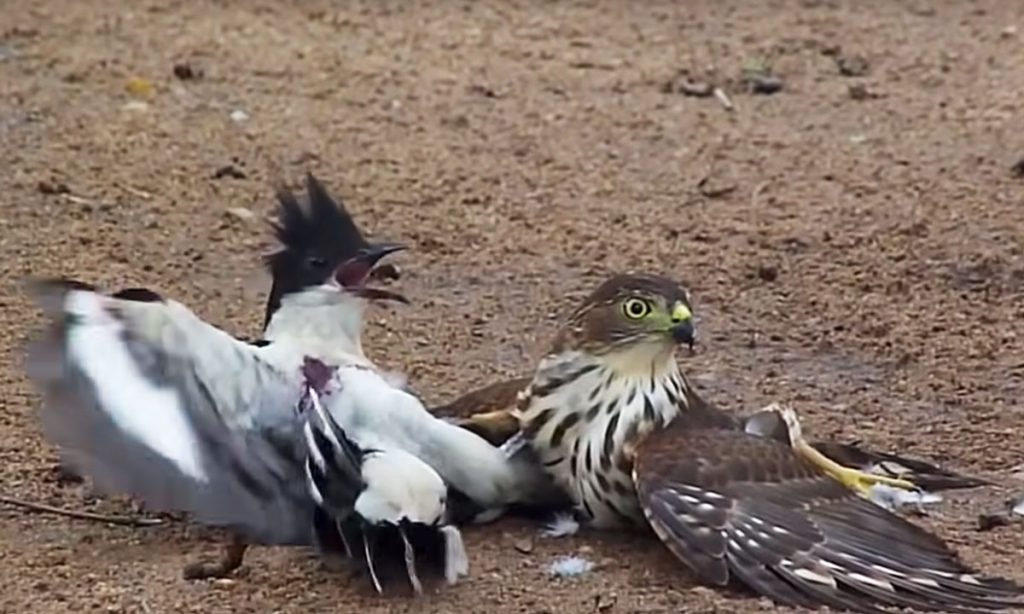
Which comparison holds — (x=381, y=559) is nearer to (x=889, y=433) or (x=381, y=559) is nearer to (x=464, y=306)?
(x=889, y=433)

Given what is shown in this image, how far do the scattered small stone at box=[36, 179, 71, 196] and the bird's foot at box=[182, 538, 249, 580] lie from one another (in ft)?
11.8

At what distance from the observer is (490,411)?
6.54m

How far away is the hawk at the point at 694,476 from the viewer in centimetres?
561

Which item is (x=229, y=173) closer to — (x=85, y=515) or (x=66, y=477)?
(x=66, y=477)

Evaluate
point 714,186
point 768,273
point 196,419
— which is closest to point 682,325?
point 196,419

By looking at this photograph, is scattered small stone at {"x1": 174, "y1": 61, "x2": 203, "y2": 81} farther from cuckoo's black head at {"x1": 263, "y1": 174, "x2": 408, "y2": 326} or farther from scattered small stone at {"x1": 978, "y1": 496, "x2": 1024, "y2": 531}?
scattered small stone at {"x1": 978, "y1": 496, "x2": 1024, "y2": 531}

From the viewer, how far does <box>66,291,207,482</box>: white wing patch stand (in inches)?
A: 228

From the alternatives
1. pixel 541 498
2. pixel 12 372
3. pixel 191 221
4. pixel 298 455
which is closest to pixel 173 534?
pixel 298 455

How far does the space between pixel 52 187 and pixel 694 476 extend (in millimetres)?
4002

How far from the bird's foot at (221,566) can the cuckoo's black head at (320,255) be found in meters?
0.95

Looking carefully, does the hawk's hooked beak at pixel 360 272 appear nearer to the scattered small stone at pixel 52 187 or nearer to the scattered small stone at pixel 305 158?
the scattered small stone at pixel 52 187

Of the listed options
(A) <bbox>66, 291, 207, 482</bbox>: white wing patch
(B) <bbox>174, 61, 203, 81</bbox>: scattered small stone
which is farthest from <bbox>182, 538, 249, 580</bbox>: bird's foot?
(B) <bbox>174, 61, 203, 81</bbox>: scattered small stone

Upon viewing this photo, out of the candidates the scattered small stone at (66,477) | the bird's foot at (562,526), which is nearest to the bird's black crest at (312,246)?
the scattered small stone at (66,477)

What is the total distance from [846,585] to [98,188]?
14.6ft
